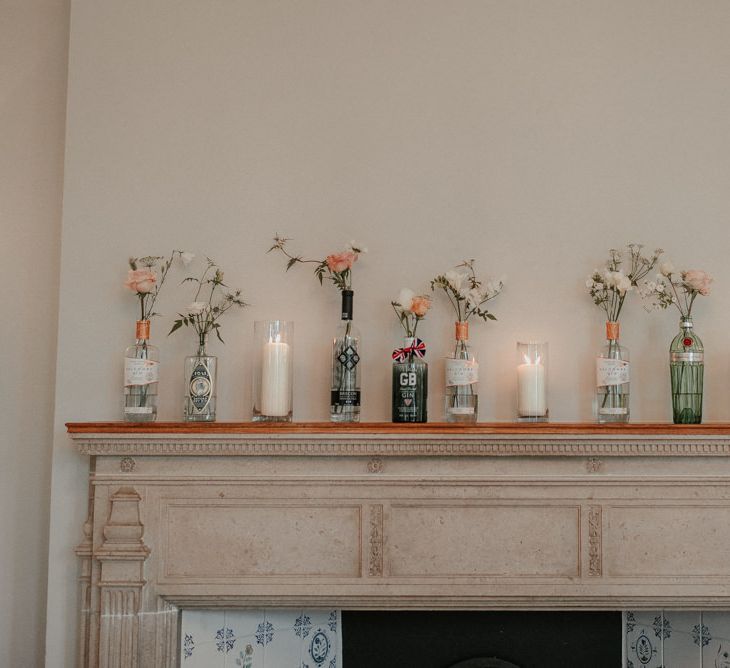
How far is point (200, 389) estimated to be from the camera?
7.25 feet

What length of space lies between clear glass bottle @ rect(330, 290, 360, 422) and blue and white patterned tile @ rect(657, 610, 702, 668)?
1.01m

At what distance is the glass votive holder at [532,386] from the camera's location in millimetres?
2199

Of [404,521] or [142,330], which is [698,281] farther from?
[142,330]

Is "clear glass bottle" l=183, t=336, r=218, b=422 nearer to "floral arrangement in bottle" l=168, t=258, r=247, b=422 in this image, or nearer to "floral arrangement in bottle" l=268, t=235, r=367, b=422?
"floral arrangement in bottle" l=168, t=258, r=247, b=422

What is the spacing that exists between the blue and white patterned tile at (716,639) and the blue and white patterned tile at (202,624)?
1263 mm

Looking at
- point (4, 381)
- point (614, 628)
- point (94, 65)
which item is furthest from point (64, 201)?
point (614, 628)

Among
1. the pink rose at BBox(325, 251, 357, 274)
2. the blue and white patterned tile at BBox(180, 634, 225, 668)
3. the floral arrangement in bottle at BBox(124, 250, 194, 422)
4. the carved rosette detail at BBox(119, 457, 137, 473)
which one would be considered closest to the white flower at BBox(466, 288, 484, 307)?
the pink rose at BBox(325, 251, 357, 274)

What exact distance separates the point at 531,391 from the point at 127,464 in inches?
39.6

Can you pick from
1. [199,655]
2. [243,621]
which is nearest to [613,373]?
[243,621]

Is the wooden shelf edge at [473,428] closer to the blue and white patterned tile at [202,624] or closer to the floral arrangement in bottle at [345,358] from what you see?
the floral arrangement in bottle at [345,358]

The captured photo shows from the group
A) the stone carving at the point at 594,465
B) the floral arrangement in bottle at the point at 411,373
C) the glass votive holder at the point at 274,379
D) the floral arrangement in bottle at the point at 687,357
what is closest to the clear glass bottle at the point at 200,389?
the glass votive holder at the point at 274,379

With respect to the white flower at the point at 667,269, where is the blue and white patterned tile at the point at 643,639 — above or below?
below

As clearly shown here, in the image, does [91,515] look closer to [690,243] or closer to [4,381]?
[4,381]

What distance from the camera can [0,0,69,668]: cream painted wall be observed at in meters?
2.40
